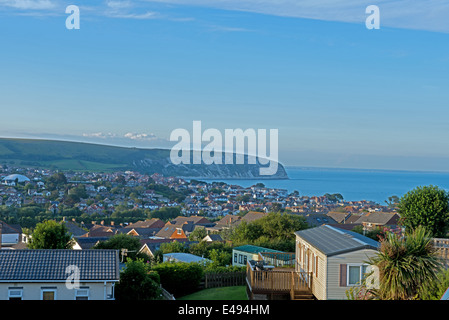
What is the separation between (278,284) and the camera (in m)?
16.0

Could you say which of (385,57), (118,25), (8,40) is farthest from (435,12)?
(8,40)

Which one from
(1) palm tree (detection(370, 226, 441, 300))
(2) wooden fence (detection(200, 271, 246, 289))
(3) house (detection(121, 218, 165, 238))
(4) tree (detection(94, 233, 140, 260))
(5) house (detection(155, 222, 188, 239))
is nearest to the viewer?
(1) palm tree (detection(370, 226, 441, 300))

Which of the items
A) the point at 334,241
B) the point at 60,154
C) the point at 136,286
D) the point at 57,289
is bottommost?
the point at 136,286

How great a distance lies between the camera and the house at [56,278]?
47.9ft

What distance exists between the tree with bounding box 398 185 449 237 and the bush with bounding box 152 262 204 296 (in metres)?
13.1

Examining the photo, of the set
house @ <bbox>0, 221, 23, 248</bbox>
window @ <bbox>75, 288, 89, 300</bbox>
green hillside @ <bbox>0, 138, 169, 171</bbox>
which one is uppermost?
green hillside @ <bbox>0, 138, 169, 171</bbox>

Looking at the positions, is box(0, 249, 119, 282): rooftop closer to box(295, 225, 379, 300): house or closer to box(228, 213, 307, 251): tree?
box(295, 225, 379, 300): house

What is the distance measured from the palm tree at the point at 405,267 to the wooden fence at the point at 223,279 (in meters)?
9.92

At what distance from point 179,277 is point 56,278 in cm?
572

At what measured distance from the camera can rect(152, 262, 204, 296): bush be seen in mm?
19141

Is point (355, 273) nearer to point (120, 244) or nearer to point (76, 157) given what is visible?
point (120, 244)

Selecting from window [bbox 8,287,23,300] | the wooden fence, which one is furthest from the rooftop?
the wooden fence

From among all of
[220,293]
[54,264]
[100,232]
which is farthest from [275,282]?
[100,232]

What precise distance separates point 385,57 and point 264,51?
4.40 metres
